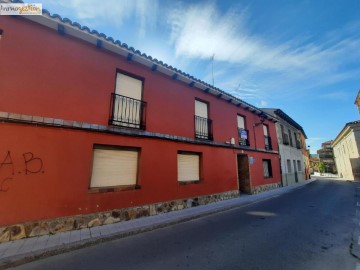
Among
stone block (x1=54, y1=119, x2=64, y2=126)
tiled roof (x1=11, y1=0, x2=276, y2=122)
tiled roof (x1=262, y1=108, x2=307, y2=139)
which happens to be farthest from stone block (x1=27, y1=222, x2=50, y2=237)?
tiled roof (x1=262, y1=108, x2=307, y2=139)

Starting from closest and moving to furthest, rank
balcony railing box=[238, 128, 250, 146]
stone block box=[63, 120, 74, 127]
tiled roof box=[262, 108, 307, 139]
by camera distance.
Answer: stone block box=[63, 120, 74, 127] → balcony railing box=[238, 128, 250, 146] → tiled roof box=[262, 108, 307, 139]

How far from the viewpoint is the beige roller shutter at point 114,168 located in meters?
5.74

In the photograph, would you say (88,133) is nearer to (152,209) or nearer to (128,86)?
(128,86)

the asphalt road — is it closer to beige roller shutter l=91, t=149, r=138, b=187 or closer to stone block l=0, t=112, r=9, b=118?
beige roller shutter l=91, t=149, r=138, b=187

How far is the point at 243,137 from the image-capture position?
12.0 m

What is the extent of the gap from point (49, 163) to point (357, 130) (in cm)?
2922

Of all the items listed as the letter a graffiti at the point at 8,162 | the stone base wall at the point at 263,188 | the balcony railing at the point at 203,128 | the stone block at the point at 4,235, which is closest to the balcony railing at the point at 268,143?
the stone base wall at the point at 263,188

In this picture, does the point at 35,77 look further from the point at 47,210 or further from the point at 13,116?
the point at 47,210

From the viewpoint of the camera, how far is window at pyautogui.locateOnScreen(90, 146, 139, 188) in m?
5.74

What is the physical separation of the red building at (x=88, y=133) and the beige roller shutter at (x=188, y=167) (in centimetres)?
5

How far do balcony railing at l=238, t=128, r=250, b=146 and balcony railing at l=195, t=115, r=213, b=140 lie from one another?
3.09 metres

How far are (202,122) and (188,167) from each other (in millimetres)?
2570

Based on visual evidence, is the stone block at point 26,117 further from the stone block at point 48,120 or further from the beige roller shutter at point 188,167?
the beige roller shutter at point 188,167

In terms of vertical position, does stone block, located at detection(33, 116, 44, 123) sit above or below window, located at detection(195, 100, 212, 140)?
below
